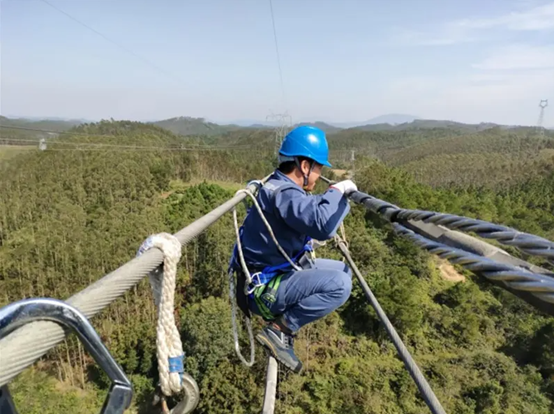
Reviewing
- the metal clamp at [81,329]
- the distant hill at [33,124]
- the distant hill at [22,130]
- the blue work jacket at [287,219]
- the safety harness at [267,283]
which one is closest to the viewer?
the metal clamp at [81,329]

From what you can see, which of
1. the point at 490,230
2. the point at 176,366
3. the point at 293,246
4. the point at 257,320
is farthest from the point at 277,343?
the point at 257,320

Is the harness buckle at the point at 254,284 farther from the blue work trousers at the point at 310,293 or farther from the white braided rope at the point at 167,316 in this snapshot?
the white braided rope at the point at 167,316

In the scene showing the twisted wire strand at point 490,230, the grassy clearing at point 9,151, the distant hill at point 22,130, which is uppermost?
the distant hill at point 22,130

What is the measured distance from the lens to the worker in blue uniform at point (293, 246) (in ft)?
7.22

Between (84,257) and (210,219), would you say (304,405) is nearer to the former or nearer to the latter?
(84,257)

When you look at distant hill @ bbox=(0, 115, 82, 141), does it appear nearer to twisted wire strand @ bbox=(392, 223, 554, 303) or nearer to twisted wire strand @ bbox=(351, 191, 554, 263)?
twisted wire strand @ bbox=(351, 191, 554, 263)

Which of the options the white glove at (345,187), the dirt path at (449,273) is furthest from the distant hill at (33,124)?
the white glove at (345,187)

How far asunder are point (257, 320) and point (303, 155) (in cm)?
2016

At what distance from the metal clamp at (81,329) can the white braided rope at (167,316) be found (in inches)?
16.8

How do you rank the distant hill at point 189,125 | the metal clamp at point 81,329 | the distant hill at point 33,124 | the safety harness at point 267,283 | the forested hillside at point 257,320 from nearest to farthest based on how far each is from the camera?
the metal clamp at point 81,329, the safety harness at point 267,283, the forested hillside at point 257,320, the distant hill at point 33,124, the distant hill at point 189,125

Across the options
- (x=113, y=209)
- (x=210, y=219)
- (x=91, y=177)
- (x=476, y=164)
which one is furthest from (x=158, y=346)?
(x=476, y=164)

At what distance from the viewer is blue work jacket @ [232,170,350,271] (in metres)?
2.14

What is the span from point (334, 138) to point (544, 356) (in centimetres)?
15204

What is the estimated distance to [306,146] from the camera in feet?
8.54
